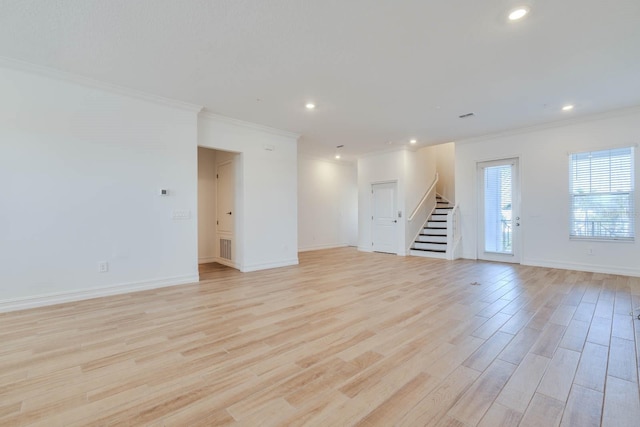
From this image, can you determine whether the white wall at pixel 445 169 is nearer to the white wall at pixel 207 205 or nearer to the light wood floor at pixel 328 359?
the light wood floor at pixel 328 359

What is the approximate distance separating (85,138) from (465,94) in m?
5.45

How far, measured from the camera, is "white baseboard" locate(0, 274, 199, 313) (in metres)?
3.36

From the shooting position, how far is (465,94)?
4.30m

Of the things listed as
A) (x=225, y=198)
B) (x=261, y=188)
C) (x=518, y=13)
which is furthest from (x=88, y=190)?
(x=518, y=13)

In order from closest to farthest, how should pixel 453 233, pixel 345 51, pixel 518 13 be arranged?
pixel 518 13 < pixel 345 51 < pixel 453 233

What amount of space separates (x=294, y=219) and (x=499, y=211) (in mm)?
4731

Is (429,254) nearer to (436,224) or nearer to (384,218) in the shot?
(436,224)

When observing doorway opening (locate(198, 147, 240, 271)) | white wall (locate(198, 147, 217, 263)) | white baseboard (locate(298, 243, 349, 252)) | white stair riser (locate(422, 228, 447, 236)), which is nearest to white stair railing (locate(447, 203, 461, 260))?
white stair riser (locate(422, 228, 447, 236))

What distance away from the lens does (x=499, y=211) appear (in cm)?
652

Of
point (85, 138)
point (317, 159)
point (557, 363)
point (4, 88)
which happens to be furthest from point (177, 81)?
point (317, 159)

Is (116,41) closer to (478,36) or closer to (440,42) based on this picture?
(440,42)

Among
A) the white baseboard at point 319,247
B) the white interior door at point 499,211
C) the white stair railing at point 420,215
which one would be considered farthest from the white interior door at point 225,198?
A: the white interior door at point 499,211

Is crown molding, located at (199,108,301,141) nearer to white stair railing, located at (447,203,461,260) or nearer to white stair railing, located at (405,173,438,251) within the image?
white stair railing, located at (405,173,438,251)

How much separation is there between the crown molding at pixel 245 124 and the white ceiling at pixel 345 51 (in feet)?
0.66
